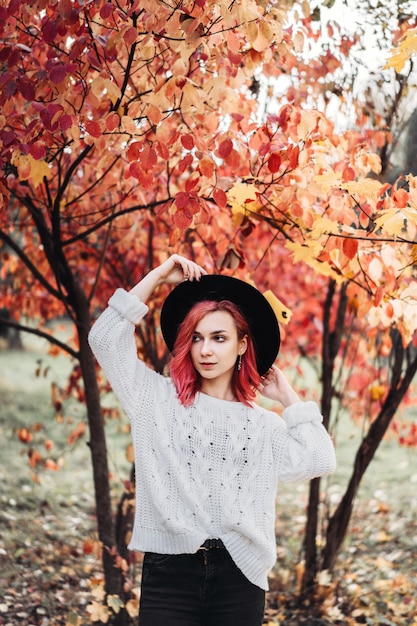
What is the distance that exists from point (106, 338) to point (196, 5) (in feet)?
3.72

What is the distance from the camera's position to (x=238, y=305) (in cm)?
262

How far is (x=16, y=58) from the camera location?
2.65m

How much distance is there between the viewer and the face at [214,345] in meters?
2.50

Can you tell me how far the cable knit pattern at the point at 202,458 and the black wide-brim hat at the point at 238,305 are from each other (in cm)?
21

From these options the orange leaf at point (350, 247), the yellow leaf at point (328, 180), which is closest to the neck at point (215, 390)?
the orange leaf at point (350, 247)

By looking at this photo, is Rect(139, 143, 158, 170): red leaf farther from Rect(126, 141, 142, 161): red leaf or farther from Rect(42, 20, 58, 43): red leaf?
Rect(42, 20, 58, 43): red leaf

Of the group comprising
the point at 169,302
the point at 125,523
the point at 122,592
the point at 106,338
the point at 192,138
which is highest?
the point at 192,138

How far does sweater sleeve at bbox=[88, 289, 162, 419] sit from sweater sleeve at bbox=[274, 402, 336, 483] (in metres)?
0.50

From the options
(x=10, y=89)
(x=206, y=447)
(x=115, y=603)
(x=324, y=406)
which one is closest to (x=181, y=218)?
(x=10, y=89)

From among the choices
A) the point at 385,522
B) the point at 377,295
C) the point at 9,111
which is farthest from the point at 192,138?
the point at 385,522

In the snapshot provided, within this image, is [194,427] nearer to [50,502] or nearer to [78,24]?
[78,24]

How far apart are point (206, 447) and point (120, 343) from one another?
17.0 inches

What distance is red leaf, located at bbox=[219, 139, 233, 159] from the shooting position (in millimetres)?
2816

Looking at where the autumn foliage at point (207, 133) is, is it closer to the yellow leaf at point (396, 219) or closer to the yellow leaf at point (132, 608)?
the yellow leaf at point (396, 219)
